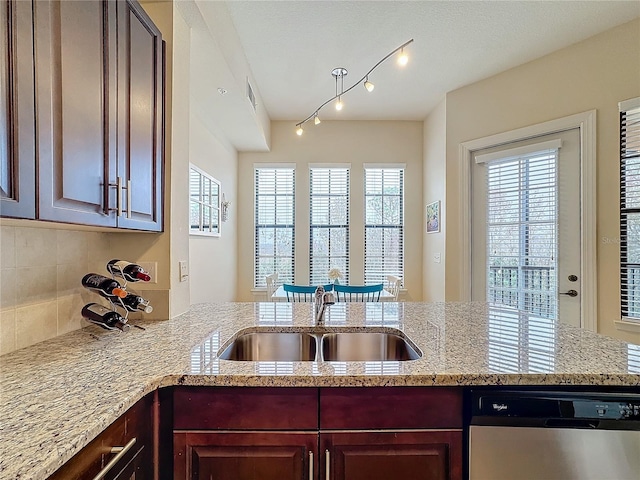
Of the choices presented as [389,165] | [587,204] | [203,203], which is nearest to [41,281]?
[203,203]

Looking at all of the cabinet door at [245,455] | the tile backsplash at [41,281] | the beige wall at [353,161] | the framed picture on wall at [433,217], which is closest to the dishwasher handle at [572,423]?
the cabinet door at [245,455]

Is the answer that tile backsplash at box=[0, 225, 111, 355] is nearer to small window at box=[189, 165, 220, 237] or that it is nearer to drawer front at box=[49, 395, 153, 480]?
drawer front at box=[49, 395, 153, 480]

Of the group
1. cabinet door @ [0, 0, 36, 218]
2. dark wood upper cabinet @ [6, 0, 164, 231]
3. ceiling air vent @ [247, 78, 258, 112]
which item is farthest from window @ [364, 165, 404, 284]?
cabinet door @ [0, 0, 36, 218]

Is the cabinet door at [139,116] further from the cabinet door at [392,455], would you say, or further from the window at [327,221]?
the window at [327,221]

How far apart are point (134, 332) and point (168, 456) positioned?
57 cm

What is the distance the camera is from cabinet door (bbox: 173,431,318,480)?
915 millimetres

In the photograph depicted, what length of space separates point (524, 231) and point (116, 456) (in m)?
3.27

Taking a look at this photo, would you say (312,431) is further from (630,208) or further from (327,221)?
(327,221)

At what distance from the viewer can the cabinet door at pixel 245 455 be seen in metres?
0.92

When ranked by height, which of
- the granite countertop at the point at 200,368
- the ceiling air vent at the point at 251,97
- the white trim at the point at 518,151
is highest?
the ceiling air vent at the point at 251,97

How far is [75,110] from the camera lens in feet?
3.07

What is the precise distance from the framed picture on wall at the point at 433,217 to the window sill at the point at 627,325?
177 centimetres

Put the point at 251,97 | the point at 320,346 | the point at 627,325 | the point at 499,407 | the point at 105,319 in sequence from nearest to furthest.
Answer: the point at 499,407 → the point at 105,319 → the point at 320,346 → the point at 627,325 → the point at 251,97

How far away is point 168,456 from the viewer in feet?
2.99
